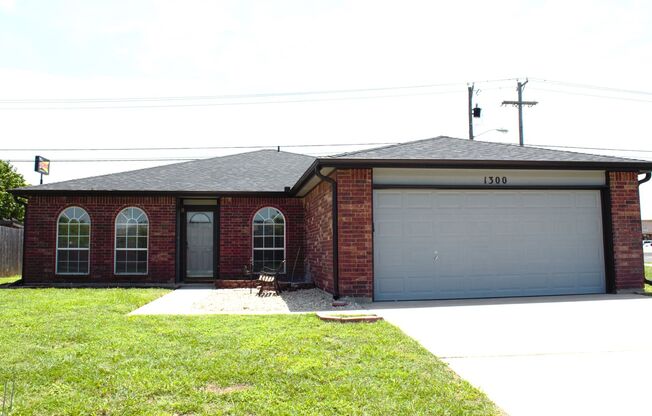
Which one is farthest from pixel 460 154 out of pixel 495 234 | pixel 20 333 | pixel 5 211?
pixel 5 211

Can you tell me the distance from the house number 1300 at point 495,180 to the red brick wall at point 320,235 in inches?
129

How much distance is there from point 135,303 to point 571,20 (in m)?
10.7

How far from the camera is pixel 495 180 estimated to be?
10.4m

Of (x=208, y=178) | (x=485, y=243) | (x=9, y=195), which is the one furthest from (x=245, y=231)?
(x=9, y=195)

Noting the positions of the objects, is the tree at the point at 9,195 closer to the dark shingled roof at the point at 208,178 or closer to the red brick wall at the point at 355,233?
the dark shingled roof at the point at 208,178

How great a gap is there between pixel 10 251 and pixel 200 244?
9730 millimetres

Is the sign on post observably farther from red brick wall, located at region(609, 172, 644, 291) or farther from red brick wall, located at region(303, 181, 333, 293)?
red brick wall, located at region(609, 172, 644, 291)

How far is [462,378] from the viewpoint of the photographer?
14.5 ft

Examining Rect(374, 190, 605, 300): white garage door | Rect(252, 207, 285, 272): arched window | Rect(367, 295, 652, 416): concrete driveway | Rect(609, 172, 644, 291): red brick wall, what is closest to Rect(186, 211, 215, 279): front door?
Rect(252, 207, 285, 272): arched window

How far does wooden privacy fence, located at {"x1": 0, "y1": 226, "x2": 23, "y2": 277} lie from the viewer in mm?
18891

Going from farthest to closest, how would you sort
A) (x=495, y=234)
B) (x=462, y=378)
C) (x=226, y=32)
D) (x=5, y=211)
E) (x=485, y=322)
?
(x=5, y=211) < (x=226, y=32) < (x=495, y=234) < (x=485, y=322) < (x=462, y=378)

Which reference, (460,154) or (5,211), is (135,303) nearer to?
(460,154)

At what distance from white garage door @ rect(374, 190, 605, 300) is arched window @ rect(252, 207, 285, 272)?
5.29m

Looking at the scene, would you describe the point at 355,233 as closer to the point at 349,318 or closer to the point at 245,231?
the point at 349,318
